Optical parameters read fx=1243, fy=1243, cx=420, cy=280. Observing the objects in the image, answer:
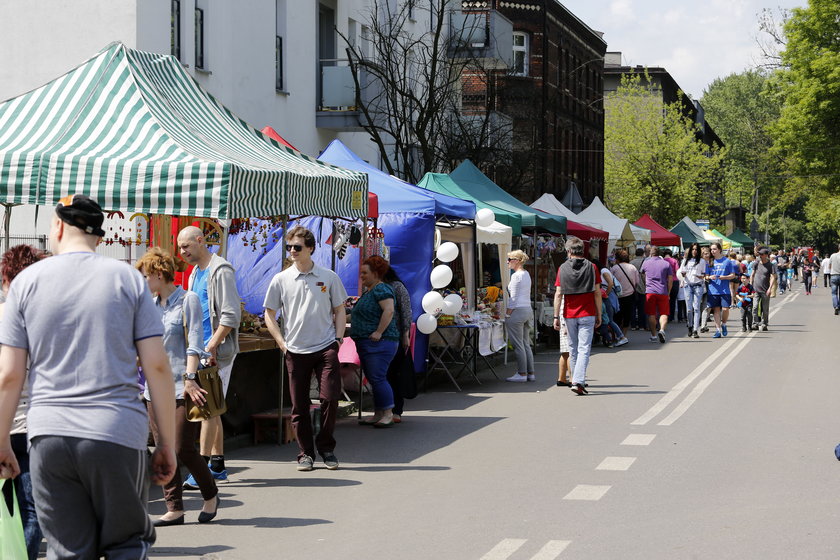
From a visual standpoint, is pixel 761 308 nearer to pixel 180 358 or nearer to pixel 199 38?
pixel 199 38

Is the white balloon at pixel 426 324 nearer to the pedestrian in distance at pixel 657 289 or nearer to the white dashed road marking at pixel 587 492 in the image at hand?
the white dashed road marking at pixel 587 492

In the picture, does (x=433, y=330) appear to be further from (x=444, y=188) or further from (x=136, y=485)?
(x=136, y=485)

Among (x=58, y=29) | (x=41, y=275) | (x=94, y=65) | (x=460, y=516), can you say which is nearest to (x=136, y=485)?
(x=41, y=275)

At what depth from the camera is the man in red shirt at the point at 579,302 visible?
Result: 567 inches

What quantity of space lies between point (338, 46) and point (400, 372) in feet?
58.0

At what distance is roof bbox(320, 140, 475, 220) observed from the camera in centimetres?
1570

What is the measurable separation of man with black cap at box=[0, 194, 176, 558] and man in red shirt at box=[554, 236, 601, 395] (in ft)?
33.9

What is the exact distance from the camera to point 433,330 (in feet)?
49.5

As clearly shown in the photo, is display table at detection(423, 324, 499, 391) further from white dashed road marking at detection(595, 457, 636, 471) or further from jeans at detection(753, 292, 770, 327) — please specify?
jeans at detection(753, 292, 770, 327)

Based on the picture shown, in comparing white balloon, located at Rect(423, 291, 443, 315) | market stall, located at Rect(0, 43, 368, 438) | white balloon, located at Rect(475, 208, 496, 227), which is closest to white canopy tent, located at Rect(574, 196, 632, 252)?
white balloon, located at Rect(475, 208, 496, 227)

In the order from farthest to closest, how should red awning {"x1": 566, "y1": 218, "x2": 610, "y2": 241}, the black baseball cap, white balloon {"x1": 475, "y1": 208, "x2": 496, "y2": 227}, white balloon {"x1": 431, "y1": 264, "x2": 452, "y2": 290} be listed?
red awning {"x1": 566, "y1": 218, "x2": 610, "y2": 241}
white balloon {"x1": 475, "y1": 208, "x2": 496, "y2": 227}
white balloon {"x1": 431, "y1": 264, "x2": 452, "y2": 290}
the black baseball cap

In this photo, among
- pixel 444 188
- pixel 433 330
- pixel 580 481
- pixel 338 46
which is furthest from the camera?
pixel 338 46

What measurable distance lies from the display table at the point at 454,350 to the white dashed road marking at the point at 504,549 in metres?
8.67

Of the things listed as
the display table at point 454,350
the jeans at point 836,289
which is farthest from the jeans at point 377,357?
the jeans at point 836,289
